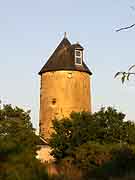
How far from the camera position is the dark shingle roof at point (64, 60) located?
2047 inches

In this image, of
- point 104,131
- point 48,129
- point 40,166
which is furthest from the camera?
point 48,129

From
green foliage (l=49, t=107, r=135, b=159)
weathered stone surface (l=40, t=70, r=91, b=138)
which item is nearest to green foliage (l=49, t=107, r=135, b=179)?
green foliage (l=49, t=107, r=135, b=159)

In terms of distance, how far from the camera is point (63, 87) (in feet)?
170

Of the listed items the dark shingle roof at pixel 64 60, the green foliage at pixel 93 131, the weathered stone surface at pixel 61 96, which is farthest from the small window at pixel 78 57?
the green foliage at pixel 93 131

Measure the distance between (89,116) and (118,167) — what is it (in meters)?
11.1

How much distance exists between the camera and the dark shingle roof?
171 feet

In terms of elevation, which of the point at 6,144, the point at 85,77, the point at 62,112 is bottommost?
the point at 6,144

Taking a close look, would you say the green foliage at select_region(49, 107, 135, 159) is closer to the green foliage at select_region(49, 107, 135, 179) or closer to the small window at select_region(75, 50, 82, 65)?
the green foliage at select_region(49, 107, 135, 179)

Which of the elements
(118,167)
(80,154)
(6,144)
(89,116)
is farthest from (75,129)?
(6,144)

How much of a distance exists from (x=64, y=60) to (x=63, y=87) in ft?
9.18

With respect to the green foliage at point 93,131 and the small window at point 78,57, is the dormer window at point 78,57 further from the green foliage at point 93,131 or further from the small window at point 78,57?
the green foliage at point 93,131

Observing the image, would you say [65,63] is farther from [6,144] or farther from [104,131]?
[6,144]

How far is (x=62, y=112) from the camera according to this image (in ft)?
169

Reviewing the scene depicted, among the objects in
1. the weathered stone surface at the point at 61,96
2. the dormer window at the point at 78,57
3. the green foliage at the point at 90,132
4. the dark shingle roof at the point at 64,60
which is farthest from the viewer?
the dormer window at the point at 78,57
